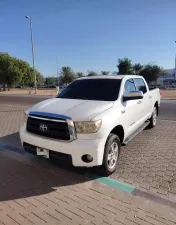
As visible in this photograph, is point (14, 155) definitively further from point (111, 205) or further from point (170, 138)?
point (170, 138)

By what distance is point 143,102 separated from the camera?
5371 mm

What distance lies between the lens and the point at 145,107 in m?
5.57

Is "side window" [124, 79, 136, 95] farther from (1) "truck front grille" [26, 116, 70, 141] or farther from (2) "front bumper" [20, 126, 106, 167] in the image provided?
(1) "truck front grille" [26, 116, 70, 141]

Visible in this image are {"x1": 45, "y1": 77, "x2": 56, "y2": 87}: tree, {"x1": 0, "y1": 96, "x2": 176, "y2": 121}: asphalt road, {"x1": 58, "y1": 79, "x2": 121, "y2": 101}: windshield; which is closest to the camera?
{"x1": 58, "y1": 79, "x2": 121, "y2": 101}: windshield

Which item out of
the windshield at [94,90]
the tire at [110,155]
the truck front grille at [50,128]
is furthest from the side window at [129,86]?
the truck front grille at [50,128]

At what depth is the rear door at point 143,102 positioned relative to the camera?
5.19 meters

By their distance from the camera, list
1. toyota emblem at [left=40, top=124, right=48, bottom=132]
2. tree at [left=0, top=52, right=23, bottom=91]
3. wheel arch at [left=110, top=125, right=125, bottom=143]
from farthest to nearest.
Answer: tree at [left=0, top=52, right=23, bottom=91] < wheel arch at [left=110, top=125, right=125, bottom=143] < toyota emblem at [left=40, top=124, right=48, bottom=132]

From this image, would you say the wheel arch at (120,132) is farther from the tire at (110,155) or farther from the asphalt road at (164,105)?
the asphalt road at (164,105)

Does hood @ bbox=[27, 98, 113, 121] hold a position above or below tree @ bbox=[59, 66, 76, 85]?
below

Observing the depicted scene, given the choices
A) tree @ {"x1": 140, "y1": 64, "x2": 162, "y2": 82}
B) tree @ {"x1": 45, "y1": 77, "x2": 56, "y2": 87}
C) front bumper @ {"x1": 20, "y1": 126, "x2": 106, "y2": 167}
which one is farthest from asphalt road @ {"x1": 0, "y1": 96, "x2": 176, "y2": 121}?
tree @ {"x1": 45, "y1": 77, "x2": 56, "y2": 87}

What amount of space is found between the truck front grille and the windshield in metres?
1.23

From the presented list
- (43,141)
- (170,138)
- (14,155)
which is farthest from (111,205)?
(170,138)

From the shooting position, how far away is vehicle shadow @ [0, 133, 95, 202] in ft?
10.6

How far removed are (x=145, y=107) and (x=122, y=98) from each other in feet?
5.39
